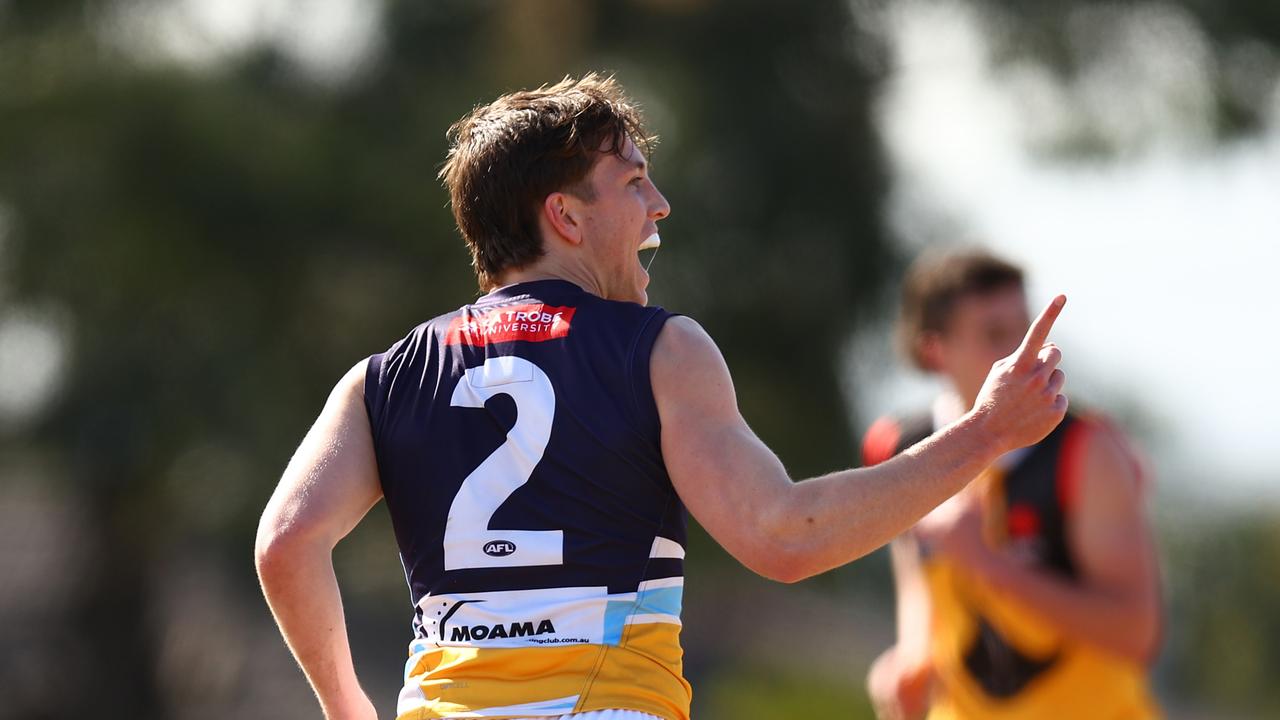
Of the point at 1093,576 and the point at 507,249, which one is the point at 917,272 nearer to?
the point at 1093,576

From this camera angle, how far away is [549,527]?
7.86ft

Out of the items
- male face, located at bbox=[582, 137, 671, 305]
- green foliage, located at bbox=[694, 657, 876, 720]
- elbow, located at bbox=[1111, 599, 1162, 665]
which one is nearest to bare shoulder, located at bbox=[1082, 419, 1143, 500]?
elbow, located at bbox=[1111, 599, 1162, 665]

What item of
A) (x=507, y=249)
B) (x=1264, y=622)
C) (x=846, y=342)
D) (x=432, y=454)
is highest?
(x=507, y=249)

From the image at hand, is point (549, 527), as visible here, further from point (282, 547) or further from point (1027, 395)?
point (1027, 395)

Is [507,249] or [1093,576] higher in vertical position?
[507,249]

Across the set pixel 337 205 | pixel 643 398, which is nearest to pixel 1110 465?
pixel 643 398

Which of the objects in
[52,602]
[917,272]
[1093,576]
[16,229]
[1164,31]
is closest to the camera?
[1093,576]

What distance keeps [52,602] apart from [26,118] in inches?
→ 195

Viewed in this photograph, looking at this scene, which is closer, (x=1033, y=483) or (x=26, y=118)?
(x=1033, y=483)

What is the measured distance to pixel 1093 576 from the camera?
386 centimetres

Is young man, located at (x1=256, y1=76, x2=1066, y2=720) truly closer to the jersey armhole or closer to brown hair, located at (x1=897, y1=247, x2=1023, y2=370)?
the jersey armhole

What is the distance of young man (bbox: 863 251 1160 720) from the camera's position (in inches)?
151

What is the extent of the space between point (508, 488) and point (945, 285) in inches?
92.5

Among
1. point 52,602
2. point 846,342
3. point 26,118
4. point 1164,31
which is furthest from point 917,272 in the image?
point 52,602
